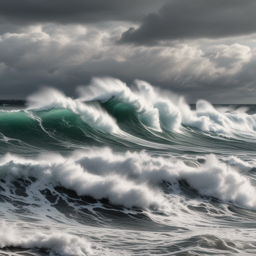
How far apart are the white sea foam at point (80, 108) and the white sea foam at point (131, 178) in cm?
701

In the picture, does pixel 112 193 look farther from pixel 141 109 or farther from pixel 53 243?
pixel 141 109

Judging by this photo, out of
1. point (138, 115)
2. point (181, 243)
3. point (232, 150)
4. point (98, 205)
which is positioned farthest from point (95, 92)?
point (181, 243)

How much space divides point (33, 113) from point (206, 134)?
11.0 m

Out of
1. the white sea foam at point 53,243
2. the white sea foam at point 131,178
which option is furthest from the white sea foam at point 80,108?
the white sea foam at point 53,243

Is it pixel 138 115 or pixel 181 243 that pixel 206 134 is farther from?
pixel 181 243

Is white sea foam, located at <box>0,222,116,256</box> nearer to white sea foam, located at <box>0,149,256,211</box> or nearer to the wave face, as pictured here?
the wave face

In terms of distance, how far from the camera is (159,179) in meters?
8.38

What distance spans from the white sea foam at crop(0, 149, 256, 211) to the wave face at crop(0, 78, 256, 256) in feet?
0.09

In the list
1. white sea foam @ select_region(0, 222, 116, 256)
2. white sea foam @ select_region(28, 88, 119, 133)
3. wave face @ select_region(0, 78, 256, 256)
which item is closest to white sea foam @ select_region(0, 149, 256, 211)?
wave face @ select_region(0, 78, 256, 256)

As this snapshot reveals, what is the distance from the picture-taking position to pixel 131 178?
26.7 feet

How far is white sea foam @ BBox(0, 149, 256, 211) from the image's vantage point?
7113mm

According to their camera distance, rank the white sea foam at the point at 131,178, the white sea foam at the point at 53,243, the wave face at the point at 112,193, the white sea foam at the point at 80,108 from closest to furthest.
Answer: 1. the white sea foam at the point at 53,243
2. the wave face at the point at 112,193
3. the white sea foam at the point at 131,178
4. the white sea foam at the point at 80,108

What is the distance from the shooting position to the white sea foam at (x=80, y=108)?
52.2 feet

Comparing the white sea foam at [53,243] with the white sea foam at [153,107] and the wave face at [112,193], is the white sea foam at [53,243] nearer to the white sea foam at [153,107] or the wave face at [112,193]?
the wave face at [112,193]
